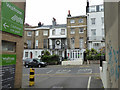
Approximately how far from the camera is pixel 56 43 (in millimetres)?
36531

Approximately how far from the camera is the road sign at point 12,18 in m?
6.15

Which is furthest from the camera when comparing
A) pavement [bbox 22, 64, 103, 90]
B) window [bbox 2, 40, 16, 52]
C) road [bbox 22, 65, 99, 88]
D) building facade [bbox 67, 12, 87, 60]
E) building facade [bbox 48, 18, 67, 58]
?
building facade [bbox 48, 18, 67, 58]

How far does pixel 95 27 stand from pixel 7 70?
97.2 ft

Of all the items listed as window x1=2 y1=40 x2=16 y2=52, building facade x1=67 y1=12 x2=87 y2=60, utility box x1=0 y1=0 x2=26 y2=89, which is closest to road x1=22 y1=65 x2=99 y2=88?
utility box x1=0 y1=0 x2=26 y2=89

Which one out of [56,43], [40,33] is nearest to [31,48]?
[40,33]

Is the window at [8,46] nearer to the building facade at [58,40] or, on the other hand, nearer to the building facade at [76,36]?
the building facade at [76,36]

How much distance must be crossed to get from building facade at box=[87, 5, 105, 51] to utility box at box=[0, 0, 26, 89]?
87.9ft

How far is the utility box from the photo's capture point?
20.1 feet

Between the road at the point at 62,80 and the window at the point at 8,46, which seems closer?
the window at the point at 8,46

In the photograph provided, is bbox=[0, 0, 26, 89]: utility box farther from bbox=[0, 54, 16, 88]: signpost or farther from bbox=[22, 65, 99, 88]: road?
bbox=[22, 65, 99, 88]: road

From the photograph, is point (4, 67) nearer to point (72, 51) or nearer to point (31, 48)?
point (72, 51)

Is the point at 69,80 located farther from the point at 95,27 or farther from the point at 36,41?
the point at 36,41

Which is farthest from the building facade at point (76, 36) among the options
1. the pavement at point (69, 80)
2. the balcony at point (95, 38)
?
the pavement at point (69, 80)

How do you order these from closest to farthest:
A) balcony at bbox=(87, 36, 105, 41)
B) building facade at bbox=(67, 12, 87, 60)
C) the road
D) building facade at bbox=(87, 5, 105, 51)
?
the road
balcony at bbox=(87, 36, 105, 41)
building facade at bbox=(87, 5, 105, 51)
building facade at bbox=(67, 12, 87, 60)
